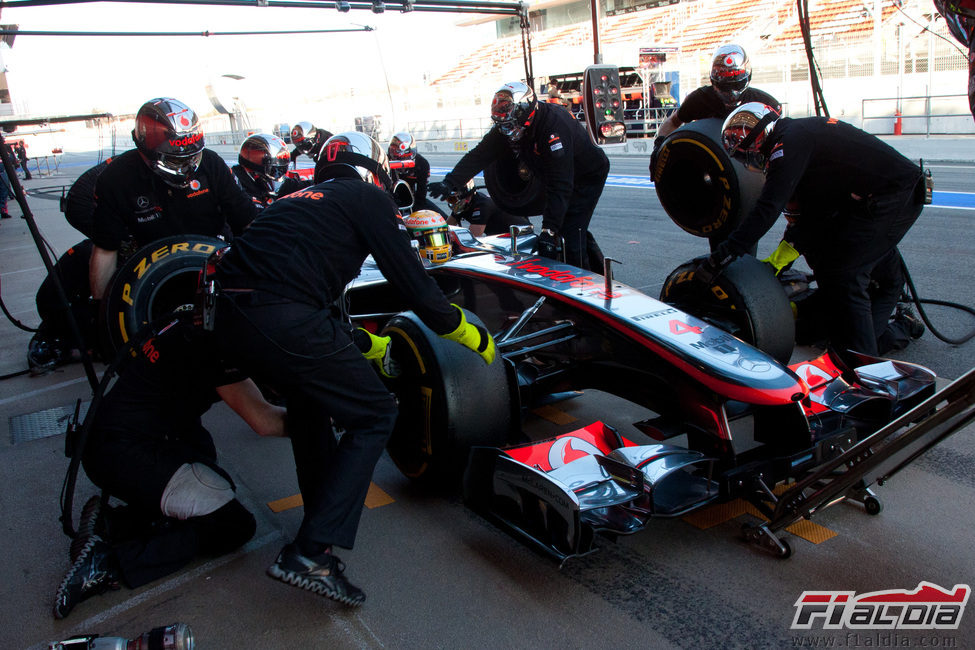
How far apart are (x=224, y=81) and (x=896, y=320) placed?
27.0m

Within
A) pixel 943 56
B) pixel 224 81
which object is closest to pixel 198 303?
pixel 943 56

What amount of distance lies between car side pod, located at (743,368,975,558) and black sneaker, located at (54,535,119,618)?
2.47 m

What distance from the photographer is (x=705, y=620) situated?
8.41ft

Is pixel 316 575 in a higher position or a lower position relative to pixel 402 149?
lower

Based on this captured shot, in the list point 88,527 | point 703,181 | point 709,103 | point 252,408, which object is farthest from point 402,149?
point 88,527

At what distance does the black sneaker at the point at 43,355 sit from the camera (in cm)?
622

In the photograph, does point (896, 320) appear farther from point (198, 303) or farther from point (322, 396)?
point (198, 303)

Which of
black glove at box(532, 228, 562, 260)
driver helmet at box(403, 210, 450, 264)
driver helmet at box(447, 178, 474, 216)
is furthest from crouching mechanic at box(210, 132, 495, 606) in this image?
driver helmet at box(447, 178, 474, 216)

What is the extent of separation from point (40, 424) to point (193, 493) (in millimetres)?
2647

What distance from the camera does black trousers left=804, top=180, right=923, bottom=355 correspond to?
4285 mm

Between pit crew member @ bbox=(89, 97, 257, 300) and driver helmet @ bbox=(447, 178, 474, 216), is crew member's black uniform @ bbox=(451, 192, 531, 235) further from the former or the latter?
pit crew member @ bbox=(89, 97, 257, 300)

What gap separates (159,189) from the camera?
15.5 ft

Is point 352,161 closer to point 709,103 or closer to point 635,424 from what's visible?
point 635,424

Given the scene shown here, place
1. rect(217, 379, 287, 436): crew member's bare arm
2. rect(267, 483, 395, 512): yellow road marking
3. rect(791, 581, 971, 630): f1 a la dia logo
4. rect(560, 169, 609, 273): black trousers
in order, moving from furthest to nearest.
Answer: rect(560, 169, 609, 273): black trousers
rect(267, 483, 395, 512): yellow road marking
rect(217, 379, 287, 436): crew member's bare arm
rect(791, 581, 971, 630): f1 a la dia logo
